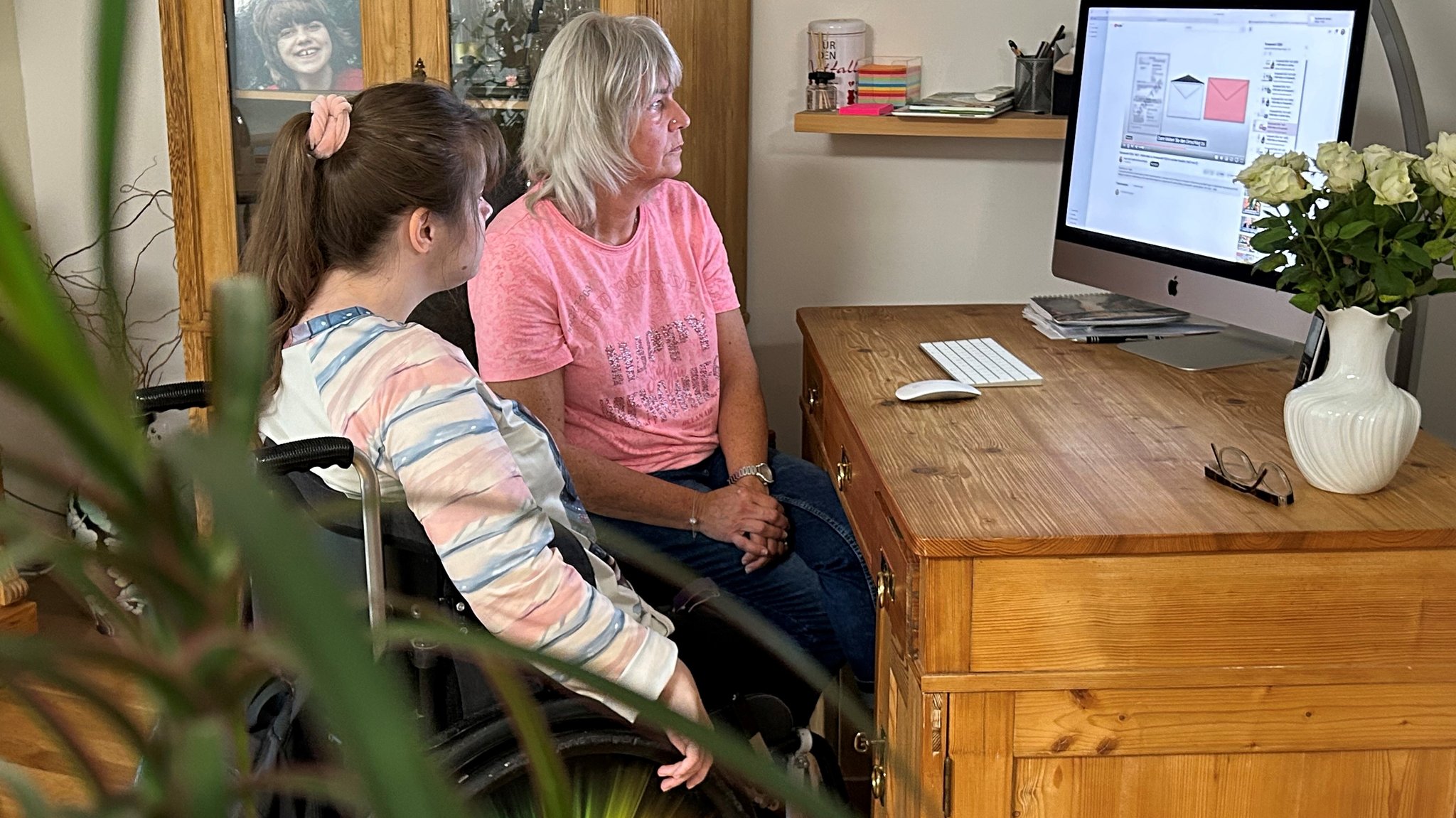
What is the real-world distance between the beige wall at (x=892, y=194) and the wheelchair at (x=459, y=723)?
4.84ft

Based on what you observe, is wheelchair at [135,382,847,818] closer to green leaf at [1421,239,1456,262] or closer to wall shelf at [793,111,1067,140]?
green leaf at [1421,239,1456,262]

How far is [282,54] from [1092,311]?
151 centimetres

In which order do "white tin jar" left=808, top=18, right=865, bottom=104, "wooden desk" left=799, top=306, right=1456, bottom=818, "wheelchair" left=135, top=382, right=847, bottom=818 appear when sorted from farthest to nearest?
"white tin jar" left=808, top=18, right=865, bottom=104
"wooden desk" left=799, top=306, right=1456, bottom=818
"wheelchair" left=135, top=382, right=847, bottom=818

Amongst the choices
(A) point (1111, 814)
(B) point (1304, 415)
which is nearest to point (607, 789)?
(A) point (1111, 814)

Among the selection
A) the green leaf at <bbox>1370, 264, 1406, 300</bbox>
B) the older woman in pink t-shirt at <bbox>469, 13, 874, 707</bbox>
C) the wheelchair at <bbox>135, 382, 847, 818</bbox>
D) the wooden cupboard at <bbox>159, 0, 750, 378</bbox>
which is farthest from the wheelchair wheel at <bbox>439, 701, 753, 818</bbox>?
the wooden cupboard at <bbox>159, 0, 750, 378</bbox>

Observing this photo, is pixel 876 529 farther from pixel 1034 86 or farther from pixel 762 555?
pixel 1034 86

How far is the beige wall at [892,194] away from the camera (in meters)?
2.63

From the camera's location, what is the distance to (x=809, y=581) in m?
1.98

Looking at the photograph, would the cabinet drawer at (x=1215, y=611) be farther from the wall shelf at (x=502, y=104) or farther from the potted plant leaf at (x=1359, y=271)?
the wall shelf at (x=502, y=104)

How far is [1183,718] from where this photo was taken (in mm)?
1375

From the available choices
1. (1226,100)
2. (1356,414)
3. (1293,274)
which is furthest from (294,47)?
(1356,414)

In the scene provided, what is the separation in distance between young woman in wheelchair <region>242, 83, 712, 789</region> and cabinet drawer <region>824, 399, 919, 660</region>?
0.77ft

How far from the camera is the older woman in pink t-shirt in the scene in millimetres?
1955

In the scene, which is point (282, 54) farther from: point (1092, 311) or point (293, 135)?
point (1092, 311)
